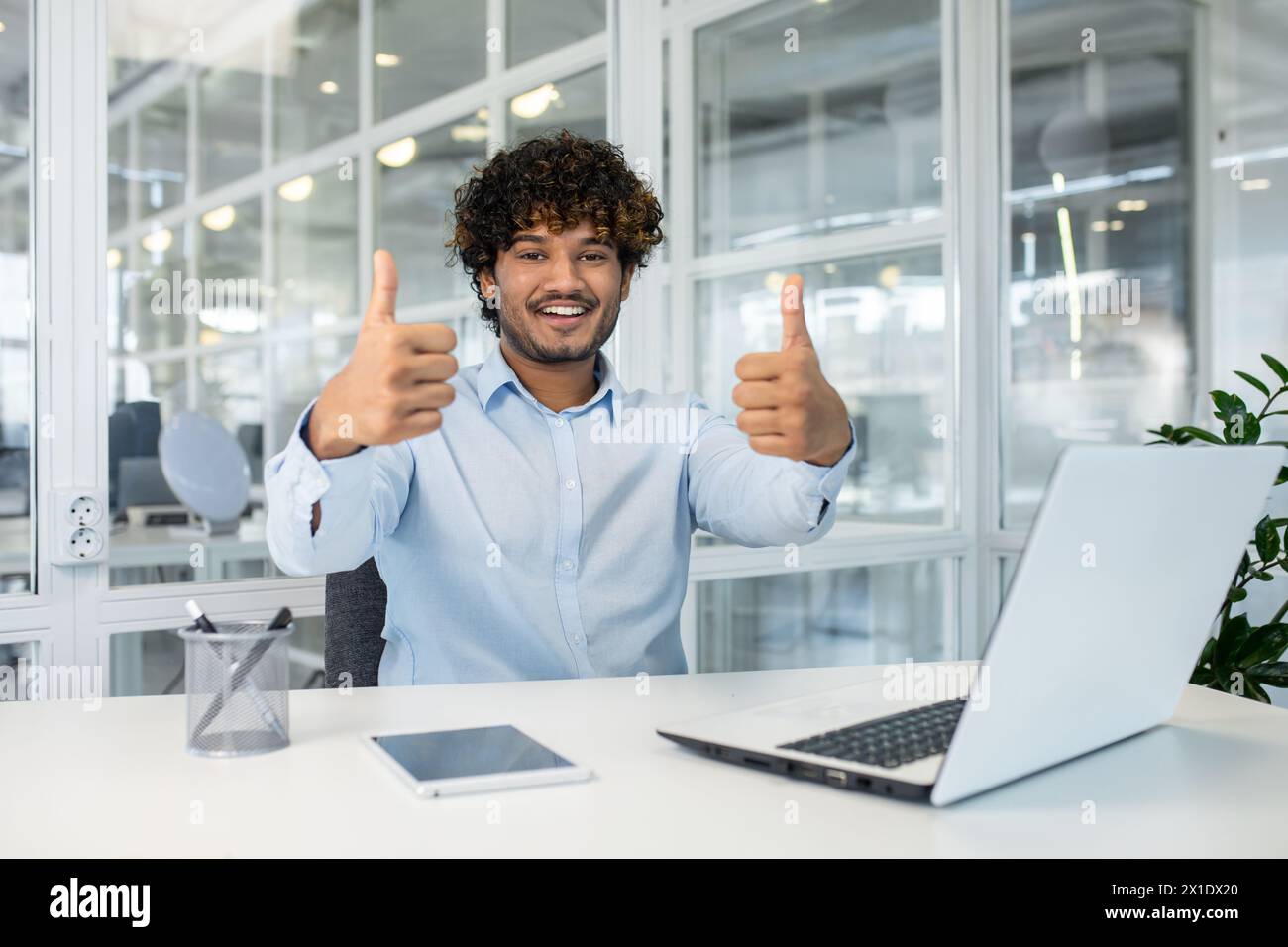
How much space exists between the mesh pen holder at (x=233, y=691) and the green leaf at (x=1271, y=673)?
7.21ft

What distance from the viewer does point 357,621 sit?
1.70m

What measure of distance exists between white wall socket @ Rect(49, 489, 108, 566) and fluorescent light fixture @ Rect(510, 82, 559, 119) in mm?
1583

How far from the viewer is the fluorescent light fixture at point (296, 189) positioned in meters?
3.38

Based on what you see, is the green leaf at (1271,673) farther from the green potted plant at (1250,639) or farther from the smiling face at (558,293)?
the smiling face at (558,293)

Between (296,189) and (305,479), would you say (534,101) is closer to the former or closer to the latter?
(296,189)

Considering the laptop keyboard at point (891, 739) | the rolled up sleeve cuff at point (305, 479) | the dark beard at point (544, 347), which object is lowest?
the laptop keyboard at point (891, 739)

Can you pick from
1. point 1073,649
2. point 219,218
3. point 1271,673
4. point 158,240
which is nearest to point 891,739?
point 1073,649

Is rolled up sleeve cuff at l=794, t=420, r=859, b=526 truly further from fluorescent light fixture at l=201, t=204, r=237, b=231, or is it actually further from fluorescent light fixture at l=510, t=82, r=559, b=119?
fluorescent light fixture at l=201, t=204, r=237, b=231

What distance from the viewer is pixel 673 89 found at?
3078 mm

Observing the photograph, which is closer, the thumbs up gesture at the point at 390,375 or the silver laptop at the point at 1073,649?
the silver laptop at the point at 1073,649

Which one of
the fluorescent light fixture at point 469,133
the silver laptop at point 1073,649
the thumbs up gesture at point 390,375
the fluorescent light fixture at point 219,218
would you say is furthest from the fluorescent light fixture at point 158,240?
the silver laptop at point 1073,649

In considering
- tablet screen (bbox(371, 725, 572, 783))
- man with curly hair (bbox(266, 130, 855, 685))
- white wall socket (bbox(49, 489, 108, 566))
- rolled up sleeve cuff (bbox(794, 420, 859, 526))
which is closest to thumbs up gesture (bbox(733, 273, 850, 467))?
man with curly hair (bbox(266, 130, 855, 685))
